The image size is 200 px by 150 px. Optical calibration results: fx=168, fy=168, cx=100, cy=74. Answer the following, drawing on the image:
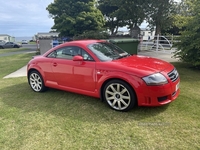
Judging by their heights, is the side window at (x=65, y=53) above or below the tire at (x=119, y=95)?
above

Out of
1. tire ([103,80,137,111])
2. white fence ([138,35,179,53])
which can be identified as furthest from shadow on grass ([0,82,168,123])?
white fence ([138,35,179,53])

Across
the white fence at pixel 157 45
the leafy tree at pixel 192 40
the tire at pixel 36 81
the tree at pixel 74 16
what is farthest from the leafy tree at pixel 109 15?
the tire at pixel 36 81

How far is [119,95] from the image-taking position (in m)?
3.32

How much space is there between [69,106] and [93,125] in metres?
1.01

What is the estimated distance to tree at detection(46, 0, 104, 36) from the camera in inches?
682

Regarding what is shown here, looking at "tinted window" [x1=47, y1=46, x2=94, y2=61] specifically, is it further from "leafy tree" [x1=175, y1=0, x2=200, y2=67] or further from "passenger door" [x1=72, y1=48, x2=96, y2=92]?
"leafy tree" [x1=175, y1=0, x2=200, y2=67]

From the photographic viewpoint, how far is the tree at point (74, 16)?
17312 mm

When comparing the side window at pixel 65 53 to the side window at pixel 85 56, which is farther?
the side window at pixel 65 53

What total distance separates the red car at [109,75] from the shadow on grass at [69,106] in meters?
0.23

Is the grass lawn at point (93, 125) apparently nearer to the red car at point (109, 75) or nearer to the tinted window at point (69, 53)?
the red car at point (109, 75)

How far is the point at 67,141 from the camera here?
8.41 ft

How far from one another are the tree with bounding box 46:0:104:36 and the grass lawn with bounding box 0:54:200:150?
14.4 metres

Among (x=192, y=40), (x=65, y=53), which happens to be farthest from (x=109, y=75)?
(x=192, y=40)

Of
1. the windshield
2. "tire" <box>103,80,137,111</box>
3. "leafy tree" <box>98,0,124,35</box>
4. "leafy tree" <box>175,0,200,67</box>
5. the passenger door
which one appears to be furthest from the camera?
"leafy tree" <box>98,0,124,35</box>
